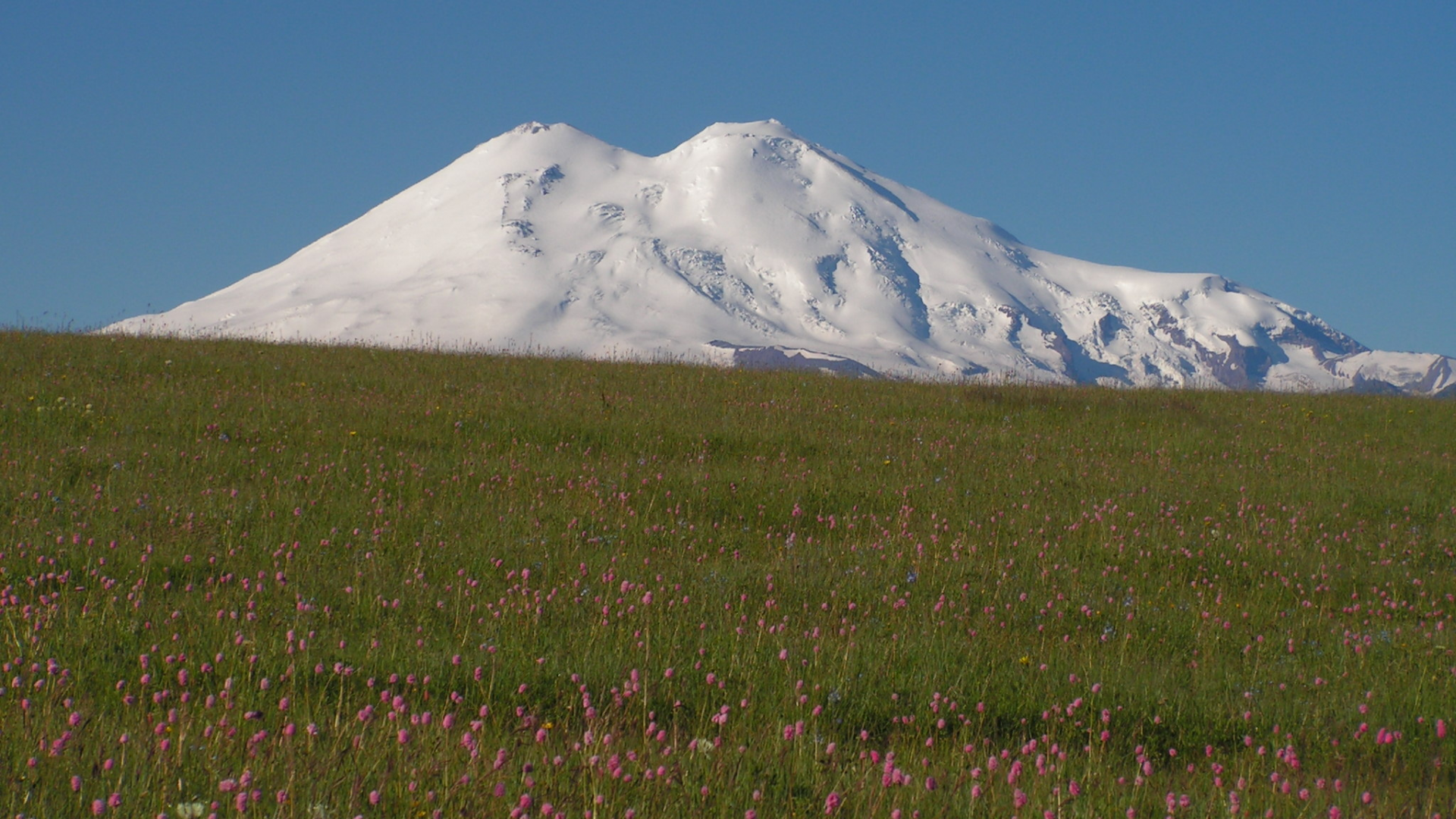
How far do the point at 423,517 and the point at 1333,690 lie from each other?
6.67m

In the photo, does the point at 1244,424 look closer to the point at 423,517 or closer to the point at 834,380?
the point at 834,380

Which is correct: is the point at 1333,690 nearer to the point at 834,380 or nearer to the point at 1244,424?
the point at 1244,424

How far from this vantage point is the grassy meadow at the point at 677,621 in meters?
4.12

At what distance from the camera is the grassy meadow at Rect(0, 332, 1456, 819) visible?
4.12 metres

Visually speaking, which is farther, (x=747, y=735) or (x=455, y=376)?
(x=455, y=376)

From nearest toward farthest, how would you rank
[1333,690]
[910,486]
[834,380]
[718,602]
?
[1333,690] < [718,602] < [910,486] < [834,380]

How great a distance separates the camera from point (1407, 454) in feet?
55.5

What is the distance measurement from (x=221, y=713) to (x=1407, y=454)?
17921mm

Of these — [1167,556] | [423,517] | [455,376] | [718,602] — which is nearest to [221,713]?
[718,602]

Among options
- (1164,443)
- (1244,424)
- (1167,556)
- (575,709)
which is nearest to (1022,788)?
(575,709)

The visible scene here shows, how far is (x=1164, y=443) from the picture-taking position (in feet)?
53.5

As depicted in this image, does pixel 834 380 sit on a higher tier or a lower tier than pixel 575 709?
higher

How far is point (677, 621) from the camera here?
6590 mm

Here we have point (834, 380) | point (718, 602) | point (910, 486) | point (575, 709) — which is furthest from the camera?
point (834, 380)
